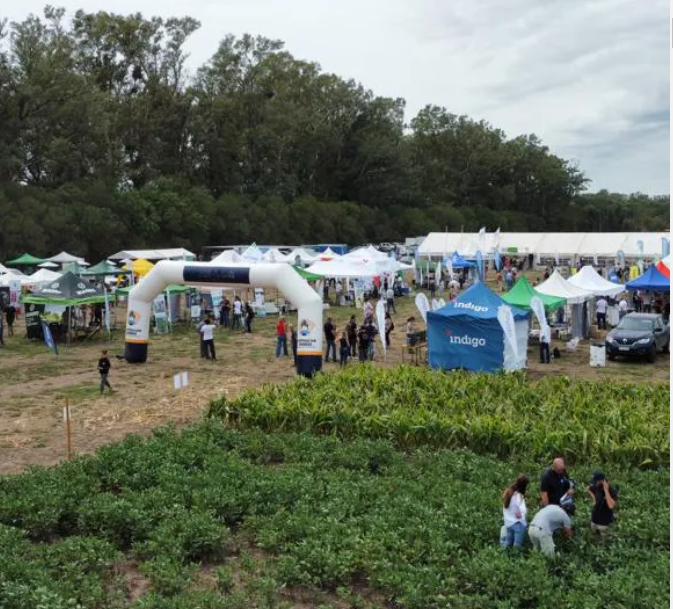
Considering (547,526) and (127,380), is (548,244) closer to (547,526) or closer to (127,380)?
(127,380)

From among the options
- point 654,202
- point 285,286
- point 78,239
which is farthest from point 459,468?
point 654,202

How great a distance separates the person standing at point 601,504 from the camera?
28.6ft

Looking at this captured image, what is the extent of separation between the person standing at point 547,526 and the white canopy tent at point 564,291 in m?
16.1

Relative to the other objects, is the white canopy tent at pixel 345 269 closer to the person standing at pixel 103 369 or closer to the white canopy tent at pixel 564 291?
the white canopy tent at pixel 564 291

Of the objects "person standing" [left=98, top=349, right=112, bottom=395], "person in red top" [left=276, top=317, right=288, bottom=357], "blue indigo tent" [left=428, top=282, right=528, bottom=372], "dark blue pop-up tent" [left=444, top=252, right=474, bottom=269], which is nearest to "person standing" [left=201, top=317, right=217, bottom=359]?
"person in red top" [left=276, top=317, right=288, bottom=357]

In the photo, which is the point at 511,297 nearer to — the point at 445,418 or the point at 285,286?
the point at 285,286

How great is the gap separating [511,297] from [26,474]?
15.1m

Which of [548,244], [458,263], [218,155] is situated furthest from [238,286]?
[218,155]

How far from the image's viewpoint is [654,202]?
130 meters

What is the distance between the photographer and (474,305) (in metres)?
20.2

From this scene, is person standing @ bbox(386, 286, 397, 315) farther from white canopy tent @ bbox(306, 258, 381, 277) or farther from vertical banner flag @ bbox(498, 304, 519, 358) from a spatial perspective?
vertical banner flag @ bbox(498, 304, 519, 358)

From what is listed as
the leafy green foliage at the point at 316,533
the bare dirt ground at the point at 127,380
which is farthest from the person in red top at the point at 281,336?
the leafy green foliage at the point at 316,533

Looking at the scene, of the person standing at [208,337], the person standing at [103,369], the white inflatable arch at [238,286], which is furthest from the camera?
the person standing at [208,337]

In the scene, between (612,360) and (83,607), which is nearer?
(83,607)
